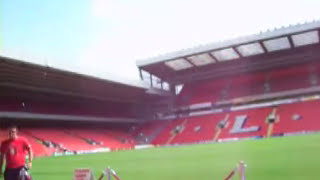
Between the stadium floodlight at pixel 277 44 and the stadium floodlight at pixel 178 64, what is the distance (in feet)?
33.9

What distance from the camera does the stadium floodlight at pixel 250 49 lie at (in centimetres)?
4561

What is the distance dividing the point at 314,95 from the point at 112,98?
24.4 m

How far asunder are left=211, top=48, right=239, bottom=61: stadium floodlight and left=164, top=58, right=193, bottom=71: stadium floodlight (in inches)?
164

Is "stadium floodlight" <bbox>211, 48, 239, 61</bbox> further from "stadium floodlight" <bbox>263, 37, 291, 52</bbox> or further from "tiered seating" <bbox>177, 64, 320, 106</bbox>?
"tiered seating" <bbox>177, 64, 320, 106</bbox>

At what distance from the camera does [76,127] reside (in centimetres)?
5216

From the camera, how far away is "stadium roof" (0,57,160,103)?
36.9 meters

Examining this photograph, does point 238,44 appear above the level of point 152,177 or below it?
above

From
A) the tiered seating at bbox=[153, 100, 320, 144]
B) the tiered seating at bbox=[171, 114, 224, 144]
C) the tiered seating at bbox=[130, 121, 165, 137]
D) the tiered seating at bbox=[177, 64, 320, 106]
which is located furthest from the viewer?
the tiered seating at bbox=[130, 121, 165, 137]

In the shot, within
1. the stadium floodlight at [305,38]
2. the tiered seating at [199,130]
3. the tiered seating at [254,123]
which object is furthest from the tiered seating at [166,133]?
the stadium floodlight at [305,38]

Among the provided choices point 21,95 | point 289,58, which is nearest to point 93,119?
point 21,95

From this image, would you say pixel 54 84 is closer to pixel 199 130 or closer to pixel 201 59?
pixel 199 130

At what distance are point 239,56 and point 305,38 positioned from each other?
7952mm

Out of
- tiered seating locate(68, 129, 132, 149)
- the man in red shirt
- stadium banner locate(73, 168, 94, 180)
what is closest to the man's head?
the man in red shirt

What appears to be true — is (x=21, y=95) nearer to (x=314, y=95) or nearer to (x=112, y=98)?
(x=112, y=98)
